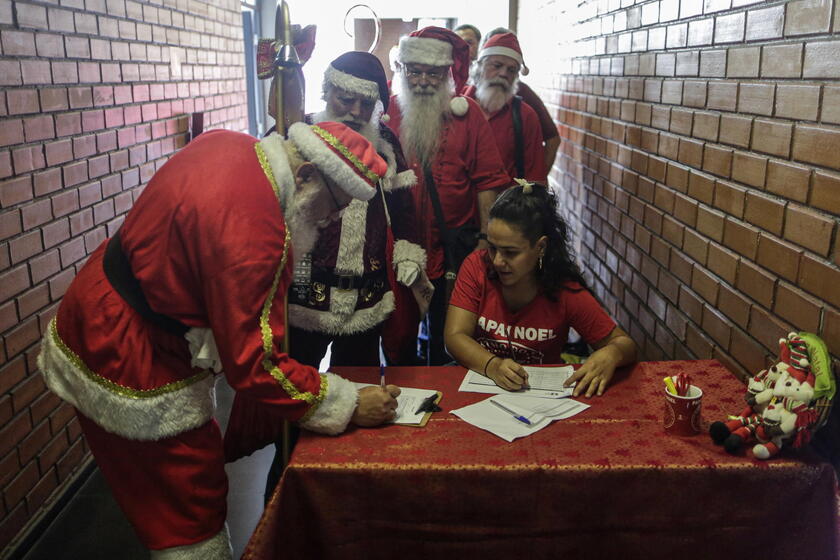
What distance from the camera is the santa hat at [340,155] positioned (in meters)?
1.51

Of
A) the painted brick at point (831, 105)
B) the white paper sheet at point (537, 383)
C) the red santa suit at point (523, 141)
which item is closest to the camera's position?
the painted brick at point (831, 105)

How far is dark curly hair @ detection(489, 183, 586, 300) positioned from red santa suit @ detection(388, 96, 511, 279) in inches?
29.8

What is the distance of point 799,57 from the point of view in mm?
1611

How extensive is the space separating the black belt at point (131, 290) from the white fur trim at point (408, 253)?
1071 millimetres

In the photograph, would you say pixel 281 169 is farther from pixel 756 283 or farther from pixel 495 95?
pixel 495 95

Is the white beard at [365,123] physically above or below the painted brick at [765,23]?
below

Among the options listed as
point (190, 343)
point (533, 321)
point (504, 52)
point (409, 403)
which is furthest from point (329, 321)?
point (504, 52)

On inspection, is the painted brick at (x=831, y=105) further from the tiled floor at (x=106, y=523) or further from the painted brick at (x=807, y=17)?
the tiled floor at (x=106, y=523)

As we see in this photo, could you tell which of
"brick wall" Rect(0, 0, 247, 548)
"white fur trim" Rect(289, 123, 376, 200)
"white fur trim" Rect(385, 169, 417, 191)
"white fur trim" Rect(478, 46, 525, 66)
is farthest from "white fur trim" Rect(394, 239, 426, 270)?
"white fur trim" Rect(478, 46, 525, 66)

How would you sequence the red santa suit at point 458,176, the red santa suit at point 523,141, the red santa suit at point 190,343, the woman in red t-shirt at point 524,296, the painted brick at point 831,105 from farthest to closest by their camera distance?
the red santa suit at point 523,141, the red santa suit at point 458,176, the woman in red t-shirt at point 524,296, the painted brick at point 831,105, the red santa suit at point 190,343

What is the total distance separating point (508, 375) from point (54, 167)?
71.0 inches

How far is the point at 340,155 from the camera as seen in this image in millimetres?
1517

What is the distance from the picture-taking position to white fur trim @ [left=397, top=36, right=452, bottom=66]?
3090 millimetres

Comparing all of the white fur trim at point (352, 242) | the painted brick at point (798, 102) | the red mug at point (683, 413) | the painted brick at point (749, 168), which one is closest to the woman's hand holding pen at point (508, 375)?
the red mug at point (683, 413)
